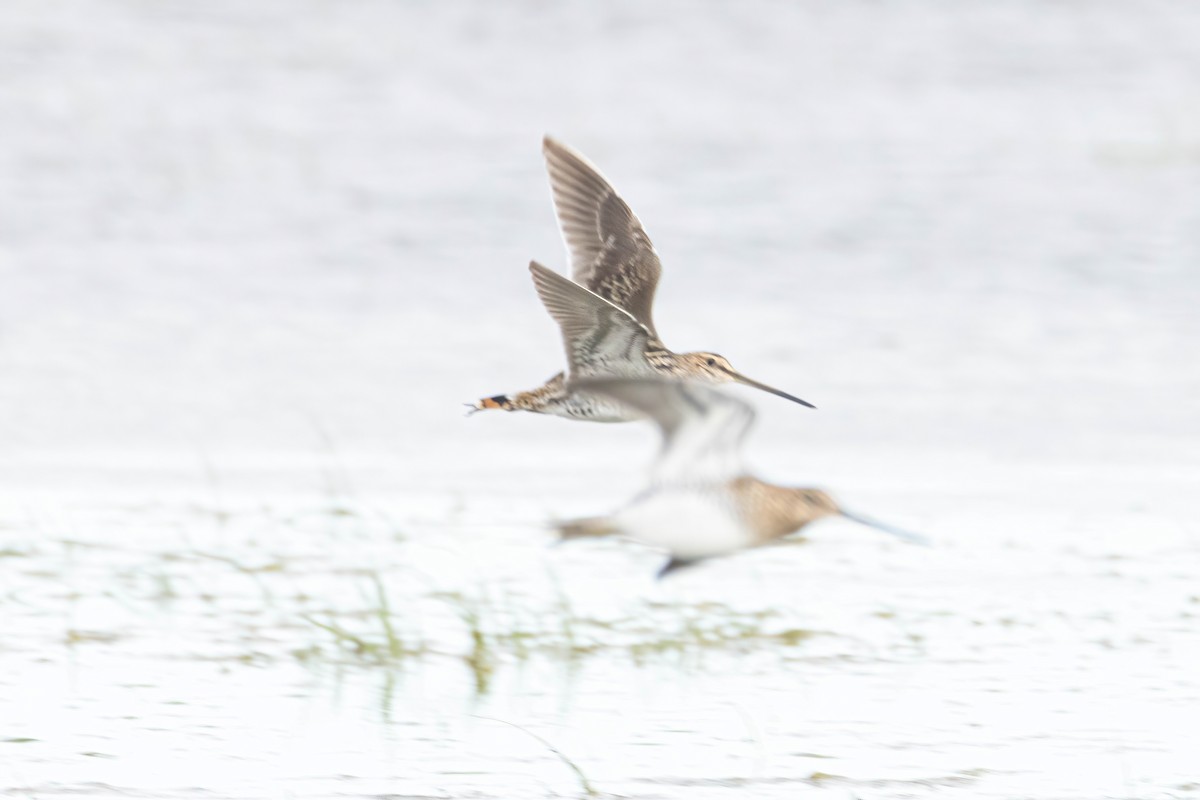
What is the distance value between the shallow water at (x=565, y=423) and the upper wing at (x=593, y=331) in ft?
3.46

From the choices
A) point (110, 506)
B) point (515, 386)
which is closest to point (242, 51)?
point (515, 386)

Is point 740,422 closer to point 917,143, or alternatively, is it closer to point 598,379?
point 598,379

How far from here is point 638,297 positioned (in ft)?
21.2

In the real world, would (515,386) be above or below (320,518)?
above

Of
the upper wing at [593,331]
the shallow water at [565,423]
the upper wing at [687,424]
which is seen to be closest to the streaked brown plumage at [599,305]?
the upper wing at [593,331]

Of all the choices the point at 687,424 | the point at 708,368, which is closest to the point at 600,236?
the point at 708,368

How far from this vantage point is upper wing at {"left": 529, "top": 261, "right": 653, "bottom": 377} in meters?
5.34

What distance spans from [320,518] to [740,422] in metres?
4.80

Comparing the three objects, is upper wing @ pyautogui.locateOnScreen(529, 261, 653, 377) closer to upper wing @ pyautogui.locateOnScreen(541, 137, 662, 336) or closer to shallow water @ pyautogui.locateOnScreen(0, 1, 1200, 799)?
upper wing @ pyautogui.locateOnScreen(541, 137, 662, 336)

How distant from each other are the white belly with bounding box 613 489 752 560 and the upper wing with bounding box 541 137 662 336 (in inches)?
86.2

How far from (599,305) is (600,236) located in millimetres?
1384

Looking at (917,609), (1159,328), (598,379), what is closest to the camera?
(598,379)

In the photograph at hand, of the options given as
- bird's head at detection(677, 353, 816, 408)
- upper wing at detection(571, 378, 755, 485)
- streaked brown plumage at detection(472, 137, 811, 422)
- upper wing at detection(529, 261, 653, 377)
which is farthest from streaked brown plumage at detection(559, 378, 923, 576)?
bird's head at detection(677, 353, 816, 408)

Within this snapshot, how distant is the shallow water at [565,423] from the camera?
21.2ft
